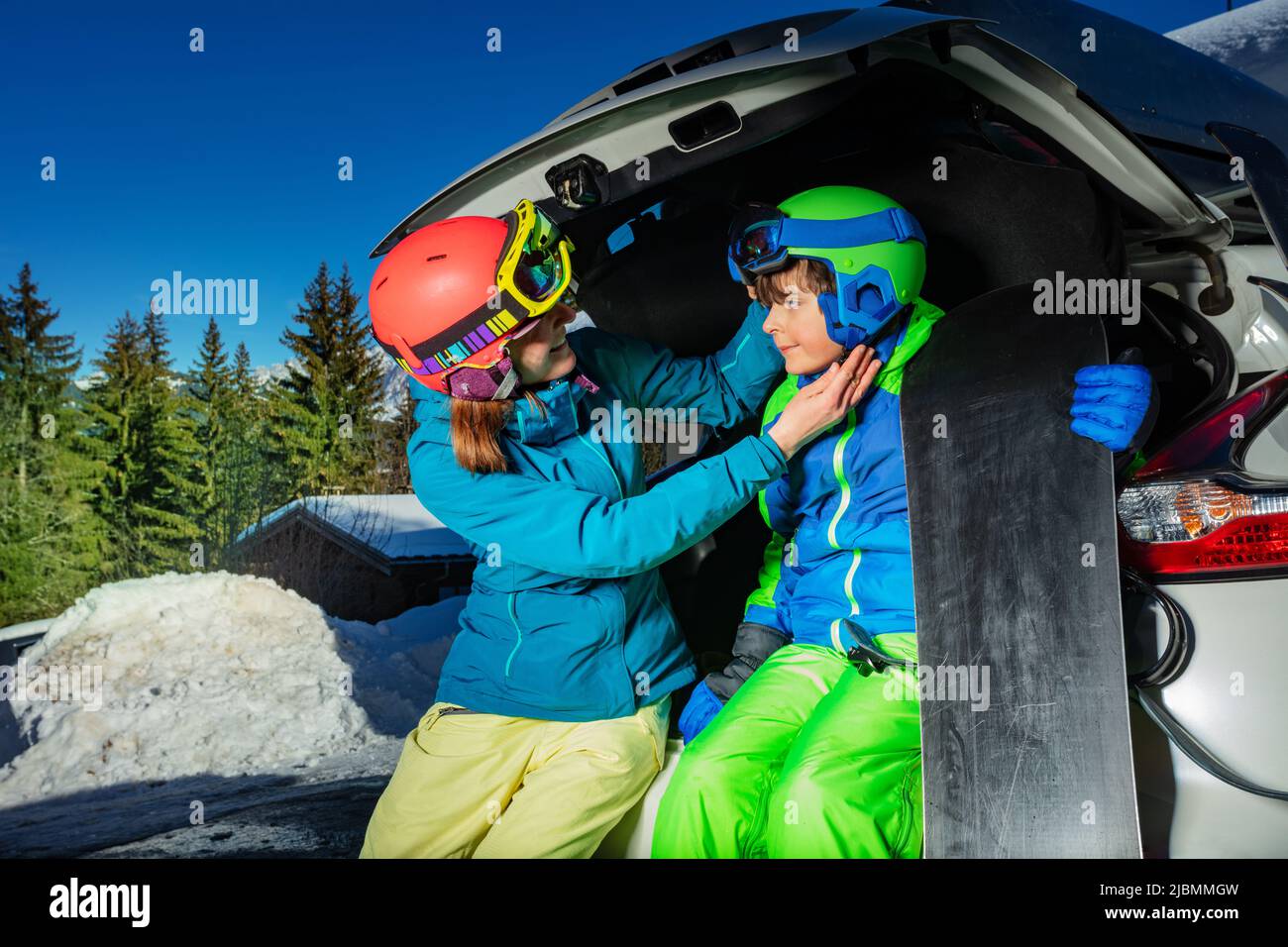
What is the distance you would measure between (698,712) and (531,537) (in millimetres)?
623

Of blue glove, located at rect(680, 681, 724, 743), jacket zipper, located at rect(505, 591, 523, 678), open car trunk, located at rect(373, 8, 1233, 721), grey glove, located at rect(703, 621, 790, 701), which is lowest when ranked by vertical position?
blue glove, located at rect(680, 681, 724, 743)

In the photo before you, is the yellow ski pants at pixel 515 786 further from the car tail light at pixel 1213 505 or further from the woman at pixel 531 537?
the car tail light at pixel 1213 505

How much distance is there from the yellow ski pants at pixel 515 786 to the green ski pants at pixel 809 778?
131 millimetres

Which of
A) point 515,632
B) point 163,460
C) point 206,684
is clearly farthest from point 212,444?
point 515,632

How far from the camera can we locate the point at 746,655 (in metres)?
2.31

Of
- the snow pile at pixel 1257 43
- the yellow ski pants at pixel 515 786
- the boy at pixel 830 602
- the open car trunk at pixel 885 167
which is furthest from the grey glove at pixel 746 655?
the snow pile at pixel 1257 43

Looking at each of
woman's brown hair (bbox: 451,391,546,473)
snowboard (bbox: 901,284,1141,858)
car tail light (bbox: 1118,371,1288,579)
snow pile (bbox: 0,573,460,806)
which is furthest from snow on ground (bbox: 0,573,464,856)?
car tail light (bbox: 1118,371,1288,579)

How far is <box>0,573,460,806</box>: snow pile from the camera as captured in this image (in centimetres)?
511

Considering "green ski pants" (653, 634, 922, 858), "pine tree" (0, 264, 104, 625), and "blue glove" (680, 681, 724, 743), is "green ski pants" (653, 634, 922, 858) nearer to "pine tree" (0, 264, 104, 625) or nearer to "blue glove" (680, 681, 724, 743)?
"blue glove" (680, 681, 724, 743)

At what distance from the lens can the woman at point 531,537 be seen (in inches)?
77.3

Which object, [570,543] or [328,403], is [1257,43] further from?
[328,403]

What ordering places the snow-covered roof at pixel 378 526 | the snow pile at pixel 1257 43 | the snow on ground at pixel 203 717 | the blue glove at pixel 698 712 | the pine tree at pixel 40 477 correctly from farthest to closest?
the snow-covered roof at pixel 378 526 → the pine tree at pixel 40 477 → the snow pile at pixel 1257 43 → the snow on ground at pixel 203 717 → the blue glove at pixel 698 712
